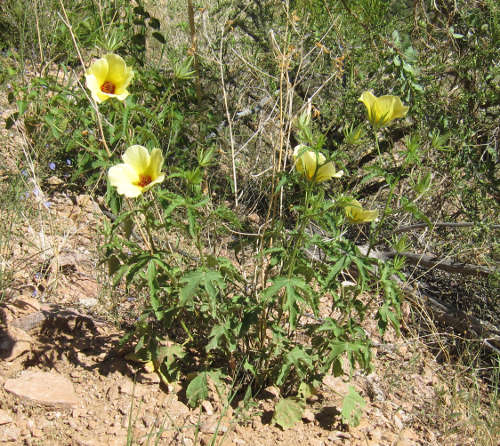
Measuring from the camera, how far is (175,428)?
1686 millimetres

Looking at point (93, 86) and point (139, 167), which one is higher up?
point (93, 86)

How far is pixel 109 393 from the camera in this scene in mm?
1914

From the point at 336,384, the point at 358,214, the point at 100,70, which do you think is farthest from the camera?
the point at 336,384

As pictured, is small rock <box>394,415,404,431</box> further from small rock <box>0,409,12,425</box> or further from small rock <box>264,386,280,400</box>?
small rock <box>0,409,12,425</box>

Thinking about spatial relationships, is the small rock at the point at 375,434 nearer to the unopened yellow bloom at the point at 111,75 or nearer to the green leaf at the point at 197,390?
the green leaf at the point at 197,390

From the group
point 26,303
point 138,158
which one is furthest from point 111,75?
point 26,303

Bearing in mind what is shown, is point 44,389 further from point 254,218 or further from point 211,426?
point 254,218

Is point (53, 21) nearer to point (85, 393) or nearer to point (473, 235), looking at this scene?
point (85, 393)

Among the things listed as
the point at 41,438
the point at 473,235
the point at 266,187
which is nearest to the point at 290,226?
the point at 266,187

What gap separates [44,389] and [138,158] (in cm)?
100

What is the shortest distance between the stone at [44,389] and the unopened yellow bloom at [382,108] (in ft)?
5.03

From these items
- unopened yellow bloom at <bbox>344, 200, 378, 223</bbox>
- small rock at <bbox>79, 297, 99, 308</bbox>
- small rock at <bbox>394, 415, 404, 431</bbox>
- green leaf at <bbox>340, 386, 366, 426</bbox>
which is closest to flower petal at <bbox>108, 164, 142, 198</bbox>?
unopened yellow bloom at <bbox>344, 200, 378, 223</bbox>

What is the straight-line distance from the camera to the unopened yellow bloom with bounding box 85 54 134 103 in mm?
1546

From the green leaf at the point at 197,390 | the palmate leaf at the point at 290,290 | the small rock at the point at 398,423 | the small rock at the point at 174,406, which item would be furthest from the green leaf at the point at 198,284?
the small rock at the point at 398,423
